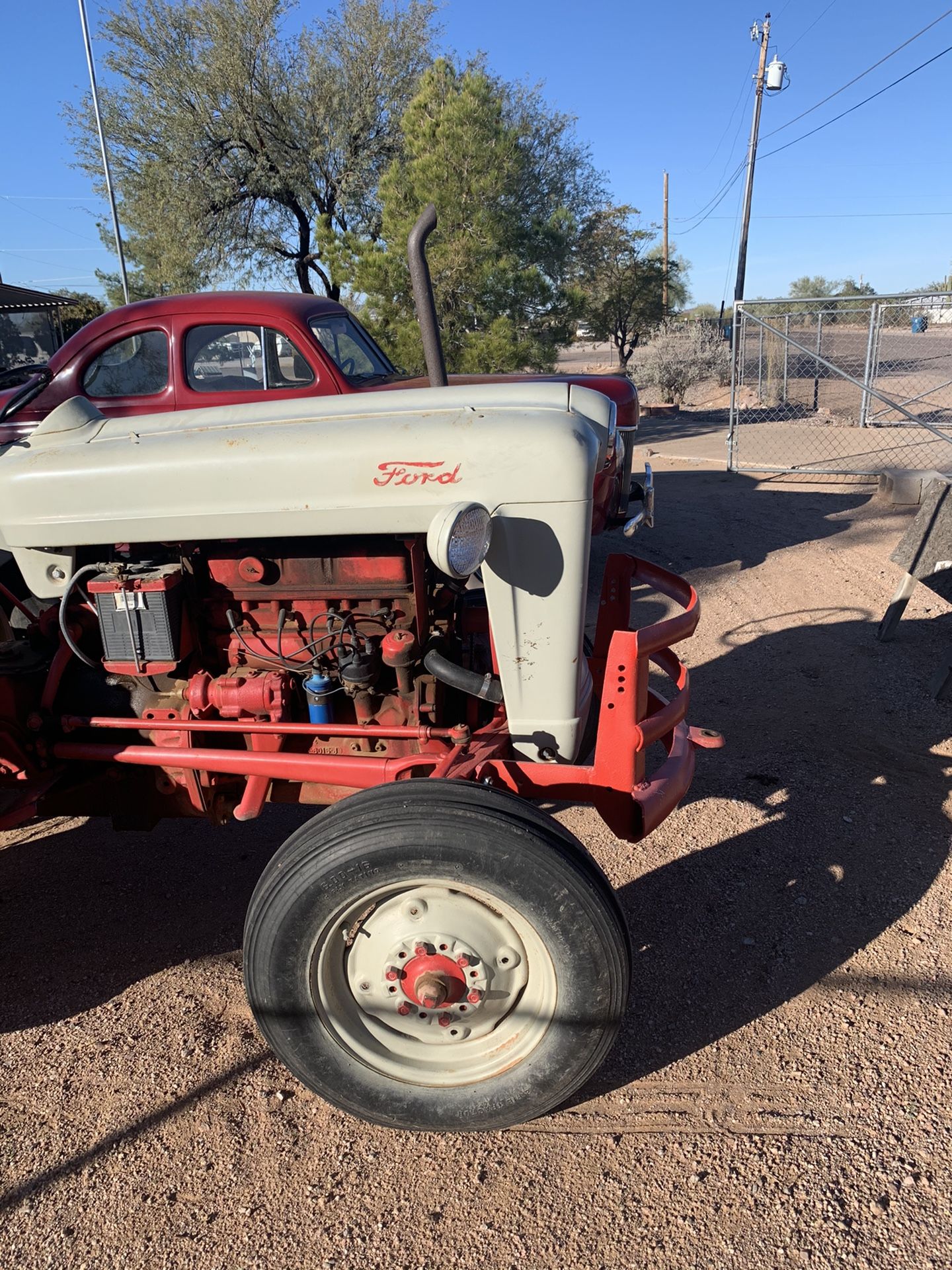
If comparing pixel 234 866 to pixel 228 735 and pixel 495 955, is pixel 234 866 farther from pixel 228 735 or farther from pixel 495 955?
pixel 495 955

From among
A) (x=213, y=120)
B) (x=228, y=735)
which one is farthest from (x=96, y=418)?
(x=213, y=120)

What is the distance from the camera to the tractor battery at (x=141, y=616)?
90.6 inches

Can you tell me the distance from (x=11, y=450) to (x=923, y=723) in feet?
13.7

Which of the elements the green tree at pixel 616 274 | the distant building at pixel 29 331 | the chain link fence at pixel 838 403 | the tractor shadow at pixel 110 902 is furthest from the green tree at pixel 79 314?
the tractor shadow at pixel 110 902

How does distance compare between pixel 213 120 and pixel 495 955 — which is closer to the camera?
pixel 495 955

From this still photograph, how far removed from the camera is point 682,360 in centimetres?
1961

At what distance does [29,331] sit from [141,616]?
20.9m

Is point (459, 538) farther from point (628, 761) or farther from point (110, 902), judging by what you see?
point (110, 902)

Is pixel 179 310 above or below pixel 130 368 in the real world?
above

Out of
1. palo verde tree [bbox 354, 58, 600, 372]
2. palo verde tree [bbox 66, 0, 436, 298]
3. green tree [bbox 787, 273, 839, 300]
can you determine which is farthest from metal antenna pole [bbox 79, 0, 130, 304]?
green tree [bbox 787, 273, 839, 300]

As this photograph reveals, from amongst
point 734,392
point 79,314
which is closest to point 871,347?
point 734,392

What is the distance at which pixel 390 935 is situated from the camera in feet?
6.76

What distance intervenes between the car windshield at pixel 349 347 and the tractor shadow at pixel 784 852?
123 inches

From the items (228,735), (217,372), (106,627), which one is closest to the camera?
(106,627)
